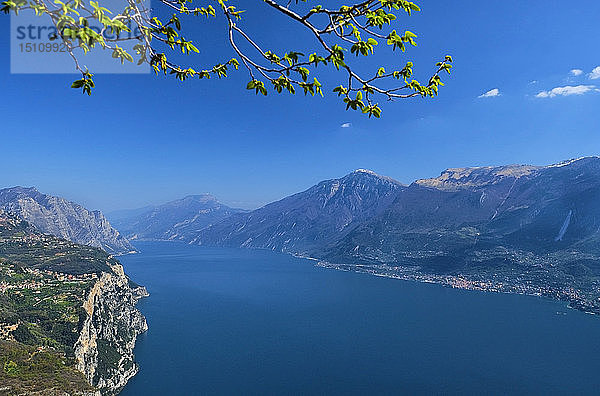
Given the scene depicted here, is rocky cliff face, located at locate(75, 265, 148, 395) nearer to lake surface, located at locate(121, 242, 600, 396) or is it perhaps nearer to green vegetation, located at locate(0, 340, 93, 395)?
lake surface, located at locate(121, 242, 600, 396)

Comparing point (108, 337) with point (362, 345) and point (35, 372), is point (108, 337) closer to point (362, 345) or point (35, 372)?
point (35, 372)

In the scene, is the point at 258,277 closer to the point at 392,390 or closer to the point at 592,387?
the point at 392,390

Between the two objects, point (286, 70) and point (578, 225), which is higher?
point (286, 70)

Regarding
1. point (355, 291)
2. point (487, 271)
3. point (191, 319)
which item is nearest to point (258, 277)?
point (355, 291)

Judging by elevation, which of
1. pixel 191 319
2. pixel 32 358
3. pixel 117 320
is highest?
pixel 32 358

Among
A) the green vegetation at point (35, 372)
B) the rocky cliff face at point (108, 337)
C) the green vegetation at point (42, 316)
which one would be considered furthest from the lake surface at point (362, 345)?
the green vegetation at point (35, 372)

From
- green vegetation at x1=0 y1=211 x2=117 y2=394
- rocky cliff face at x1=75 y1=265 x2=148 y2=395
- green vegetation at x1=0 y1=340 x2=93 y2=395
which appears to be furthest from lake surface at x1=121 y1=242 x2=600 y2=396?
green vegetation at x1=0 y1=340 x2=93 y2=395

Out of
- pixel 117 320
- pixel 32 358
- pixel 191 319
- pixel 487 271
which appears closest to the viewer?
pixel 32 358

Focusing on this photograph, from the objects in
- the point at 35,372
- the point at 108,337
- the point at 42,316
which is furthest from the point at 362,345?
the point at 42,316
